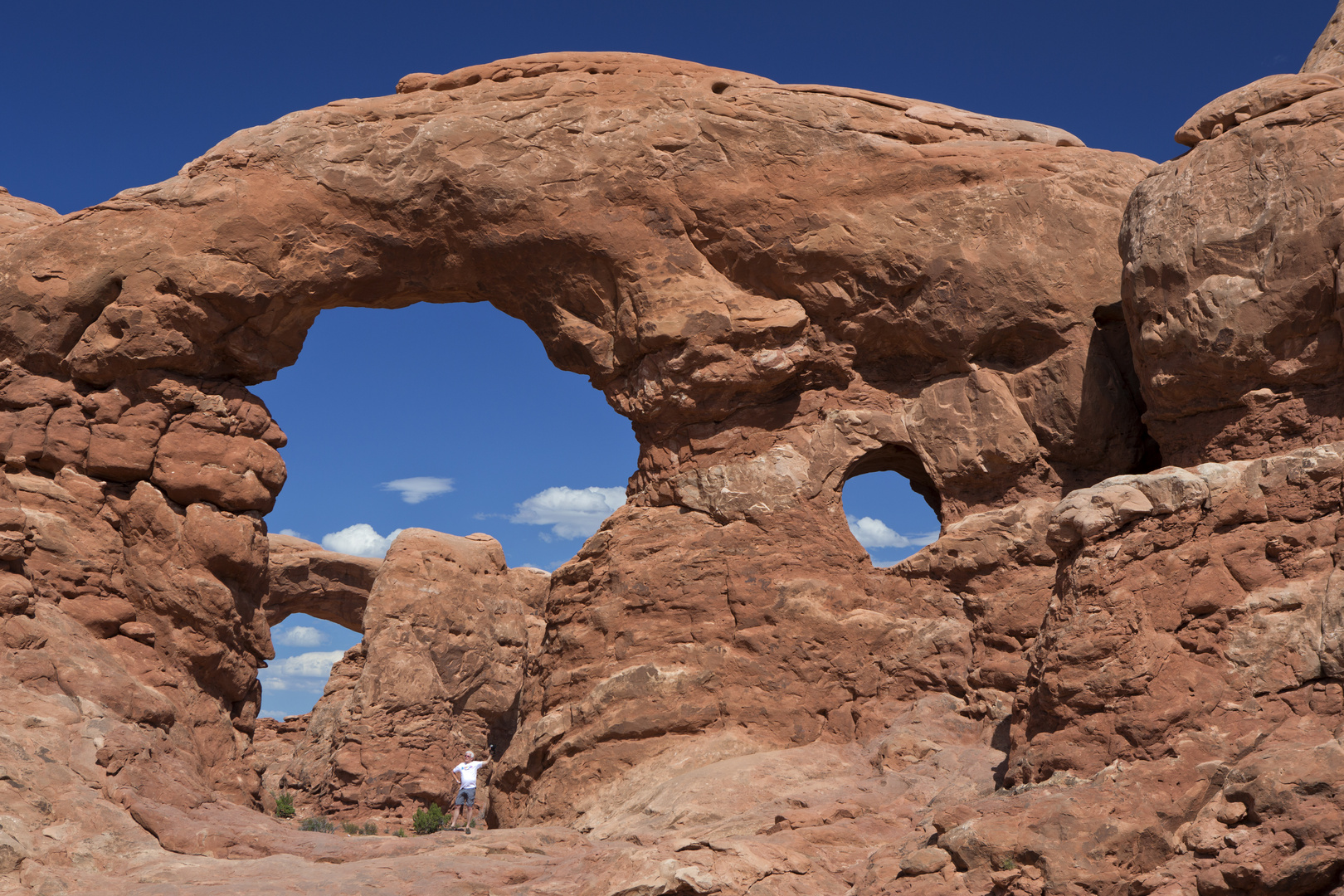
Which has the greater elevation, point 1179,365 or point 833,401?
point 833,401

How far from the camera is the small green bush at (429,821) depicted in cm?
1617

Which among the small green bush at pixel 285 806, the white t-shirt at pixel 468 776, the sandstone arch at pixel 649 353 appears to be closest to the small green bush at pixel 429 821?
the small green bush at pixel 285 806

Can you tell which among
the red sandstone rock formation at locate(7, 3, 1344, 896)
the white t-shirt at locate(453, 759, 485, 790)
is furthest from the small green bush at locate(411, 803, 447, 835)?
the red sandstone rock formation at locate(7, 3, 1344, 896)

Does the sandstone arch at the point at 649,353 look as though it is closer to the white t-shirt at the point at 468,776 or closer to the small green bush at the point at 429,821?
the white t-shirt at the point at 468,776

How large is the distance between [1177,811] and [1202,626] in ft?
4.58

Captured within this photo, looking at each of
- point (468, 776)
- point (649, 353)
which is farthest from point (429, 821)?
point (649, 353)

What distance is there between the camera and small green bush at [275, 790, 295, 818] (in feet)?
53.5

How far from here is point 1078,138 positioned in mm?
11875

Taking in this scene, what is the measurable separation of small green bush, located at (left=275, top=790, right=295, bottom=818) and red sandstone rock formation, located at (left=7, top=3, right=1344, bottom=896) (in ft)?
17.3

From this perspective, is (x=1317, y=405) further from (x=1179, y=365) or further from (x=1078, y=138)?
(x=1078, y=138)

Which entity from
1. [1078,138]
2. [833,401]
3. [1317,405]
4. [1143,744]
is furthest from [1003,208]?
[1143,744]

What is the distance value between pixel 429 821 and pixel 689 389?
324 inches

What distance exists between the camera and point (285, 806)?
1661 centimetres

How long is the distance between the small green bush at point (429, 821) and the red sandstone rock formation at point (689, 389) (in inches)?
204
